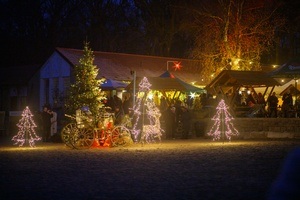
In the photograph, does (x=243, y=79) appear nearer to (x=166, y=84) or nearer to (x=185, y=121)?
(x=185, y=121)

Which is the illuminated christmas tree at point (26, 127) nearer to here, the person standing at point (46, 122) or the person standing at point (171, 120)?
the person standing at point (46, 122)

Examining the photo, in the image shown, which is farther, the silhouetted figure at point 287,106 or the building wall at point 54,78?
the building wall at point 54,78

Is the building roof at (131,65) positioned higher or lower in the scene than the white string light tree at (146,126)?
higher

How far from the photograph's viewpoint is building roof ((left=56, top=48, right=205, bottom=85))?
3528 cm

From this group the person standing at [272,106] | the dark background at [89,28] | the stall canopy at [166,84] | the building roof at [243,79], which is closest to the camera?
the building roof at [243,79]

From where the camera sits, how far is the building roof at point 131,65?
116ft

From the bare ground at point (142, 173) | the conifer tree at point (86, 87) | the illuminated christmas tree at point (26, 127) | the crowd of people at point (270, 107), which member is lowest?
the bare ground at point (142, 173)

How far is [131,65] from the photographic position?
37906mm

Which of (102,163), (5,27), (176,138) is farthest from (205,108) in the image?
(5,27)

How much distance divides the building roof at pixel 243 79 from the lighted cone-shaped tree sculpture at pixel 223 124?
251 centimetres

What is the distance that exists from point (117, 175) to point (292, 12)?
32012 mm

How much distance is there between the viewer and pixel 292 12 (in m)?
40.8

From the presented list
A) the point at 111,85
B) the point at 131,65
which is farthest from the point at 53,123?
the point at 131,65

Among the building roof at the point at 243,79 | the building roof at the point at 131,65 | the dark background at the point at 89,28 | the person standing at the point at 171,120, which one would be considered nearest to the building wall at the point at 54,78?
the building roof at the point at 131,65
